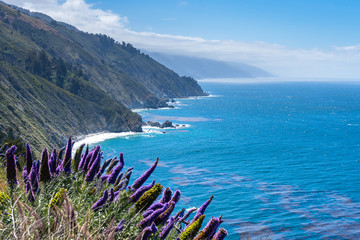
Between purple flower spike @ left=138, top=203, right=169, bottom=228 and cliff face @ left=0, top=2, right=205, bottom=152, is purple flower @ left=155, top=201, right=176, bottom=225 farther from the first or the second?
cliff face @ left=0, top=2, right=205, bottom=152

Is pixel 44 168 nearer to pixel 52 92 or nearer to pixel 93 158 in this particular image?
pixel 93 158

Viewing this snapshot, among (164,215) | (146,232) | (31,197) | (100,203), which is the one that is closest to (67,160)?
(31,197)

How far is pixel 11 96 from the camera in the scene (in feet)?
268

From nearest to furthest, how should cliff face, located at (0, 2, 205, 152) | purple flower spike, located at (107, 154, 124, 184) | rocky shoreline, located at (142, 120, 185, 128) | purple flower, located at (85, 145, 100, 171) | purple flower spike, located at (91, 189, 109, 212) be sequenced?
purple flower spike, located at (91, 189, 109, 212) < purple flower spike, located at (107, 154, 124, 184) < purple flower, located at (85, 145, 100, 171) < cliff face, located at (0, 2, 205, 152) < rocky shoreline, located at (142, 120, 185, 128)

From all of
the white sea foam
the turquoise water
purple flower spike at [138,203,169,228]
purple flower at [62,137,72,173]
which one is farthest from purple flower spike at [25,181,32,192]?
the white sea foam

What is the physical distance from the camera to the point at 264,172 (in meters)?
65.1

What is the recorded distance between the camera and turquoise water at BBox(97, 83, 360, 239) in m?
40.7

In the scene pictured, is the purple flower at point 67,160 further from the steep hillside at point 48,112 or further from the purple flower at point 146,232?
the steep hillside at point 48,112

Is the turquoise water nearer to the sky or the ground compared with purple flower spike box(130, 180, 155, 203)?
nearer to the ground

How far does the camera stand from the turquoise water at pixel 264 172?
40.7m

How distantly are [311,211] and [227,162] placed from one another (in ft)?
95.5

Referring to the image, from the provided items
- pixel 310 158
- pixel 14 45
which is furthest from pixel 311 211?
pixel 14 45

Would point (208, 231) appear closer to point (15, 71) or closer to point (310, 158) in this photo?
point (310, 158)

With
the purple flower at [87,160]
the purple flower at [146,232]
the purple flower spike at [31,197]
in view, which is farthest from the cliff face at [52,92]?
the purple flower at [146,232]
